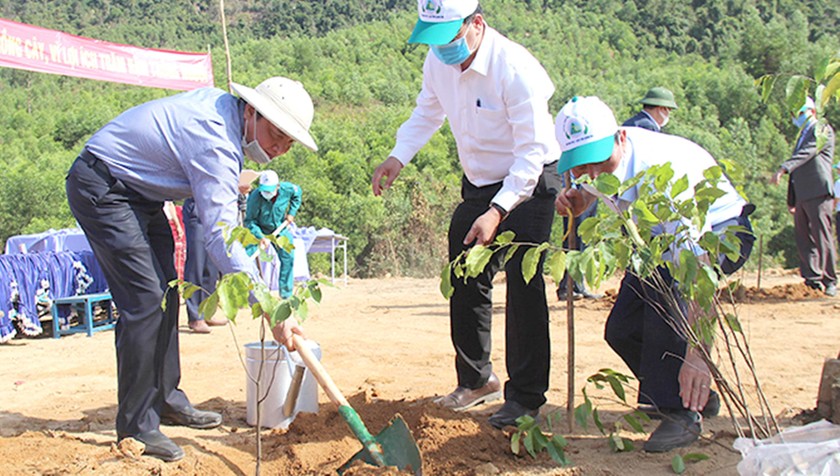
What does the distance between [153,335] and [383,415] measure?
3.35ft

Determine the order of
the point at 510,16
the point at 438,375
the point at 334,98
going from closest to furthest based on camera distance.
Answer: the point at 438,375, the point at 334,98, the point at 510,16

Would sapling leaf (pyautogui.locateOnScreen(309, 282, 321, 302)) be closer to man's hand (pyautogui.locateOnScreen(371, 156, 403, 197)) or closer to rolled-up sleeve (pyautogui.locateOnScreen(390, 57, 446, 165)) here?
man's hand (pyautogui.locateOnScreen(371, 156, 403, 197))

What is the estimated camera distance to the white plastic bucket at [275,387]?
3.46 meters

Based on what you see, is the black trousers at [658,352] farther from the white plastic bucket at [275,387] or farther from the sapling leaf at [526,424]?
the white plastic bucket at [275,387]

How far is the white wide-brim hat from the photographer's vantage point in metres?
2.95

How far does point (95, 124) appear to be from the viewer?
29938mm

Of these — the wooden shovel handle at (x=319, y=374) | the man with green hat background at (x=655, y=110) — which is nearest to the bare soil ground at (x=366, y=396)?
the wooden shovel handle at (x=319, y=374)

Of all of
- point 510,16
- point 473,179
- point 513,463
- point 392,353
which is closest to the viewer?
point 513,463

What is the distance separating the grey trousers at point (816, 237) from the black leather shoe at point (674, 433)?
589cm

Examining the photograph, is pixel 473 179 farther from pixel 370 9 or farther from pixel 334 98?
pixel 370 9

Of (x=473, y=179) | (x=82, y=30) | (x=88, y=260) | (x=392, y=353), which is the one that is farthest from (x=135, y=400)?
(x=82, y=30)

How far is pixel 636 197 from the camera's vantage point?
301 centimetres

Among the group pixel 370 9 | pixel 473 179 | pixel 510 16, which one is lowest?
pixel 473 179

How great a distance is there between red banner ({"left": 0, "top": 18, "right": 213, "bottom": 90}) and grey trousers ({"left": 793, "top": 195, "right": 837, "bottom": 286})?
1059 centimetres
